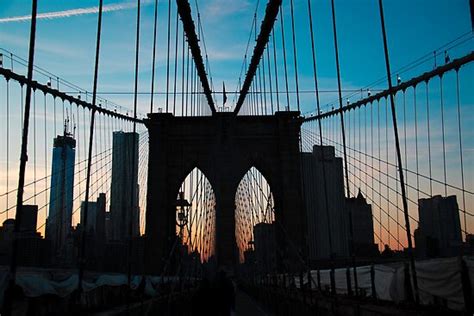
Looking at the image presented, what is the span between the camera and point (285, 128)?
30.4 metres

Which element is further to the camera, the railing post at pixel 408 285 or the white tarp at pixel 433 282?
the railing post at pixel 408 285

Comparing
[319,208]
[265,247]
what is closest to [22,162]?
[265,247]

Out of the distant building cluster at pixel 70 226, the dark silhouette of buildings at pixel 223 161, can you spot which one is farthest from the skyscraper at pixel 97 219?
the dark silhouette of buildings at pixel 223 161

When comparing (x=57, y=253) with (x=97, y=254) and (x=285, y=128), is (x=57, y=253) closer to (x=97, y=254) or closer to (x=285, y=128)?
(x=97, y=254)

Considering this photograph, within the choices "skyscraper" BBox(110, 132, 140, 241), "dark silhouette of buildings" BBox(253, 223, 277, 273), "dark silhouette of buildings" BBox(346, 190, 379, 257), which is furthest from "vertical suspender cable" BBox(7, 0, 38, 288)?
"skyscraper" BBox(110, 132, 140, 241)

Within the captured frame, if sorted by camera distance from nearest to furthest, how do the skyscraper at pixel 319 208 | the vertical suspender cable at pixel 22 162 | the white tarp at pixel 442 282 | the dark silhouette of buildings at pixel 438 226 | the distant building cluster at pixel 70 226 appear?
the vertical suspender cable at pixel 22 162
the white tarp at pixel 442 282
the distant building cluster at pixel 70 226
the dark silhouette of buildings at pixel 438 226
the skyscraper at pixel 319 208

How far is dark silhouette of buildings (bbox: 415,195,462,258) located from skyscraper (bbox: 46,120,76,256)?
10.0m

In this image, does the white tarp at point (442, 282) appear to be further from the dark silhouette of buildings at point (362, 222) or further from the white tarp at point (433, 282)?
the dark silhouette of buildings at point (362, 222)

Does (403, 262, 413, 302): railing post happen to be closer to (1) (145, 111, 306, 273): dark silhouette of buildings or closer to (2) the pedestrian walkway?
(2) the pedestrian walkway

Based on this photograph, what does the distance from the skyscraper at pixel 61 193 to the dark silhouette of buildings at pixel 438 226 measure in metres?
10.0

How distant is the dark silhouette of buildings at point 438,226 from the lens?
1027cm

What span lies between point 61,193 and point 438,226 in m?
10.8

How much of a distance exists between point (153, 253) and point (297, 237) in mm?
8003

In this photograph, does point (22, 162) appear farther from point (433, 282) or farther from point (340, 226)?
point (340, 226)
